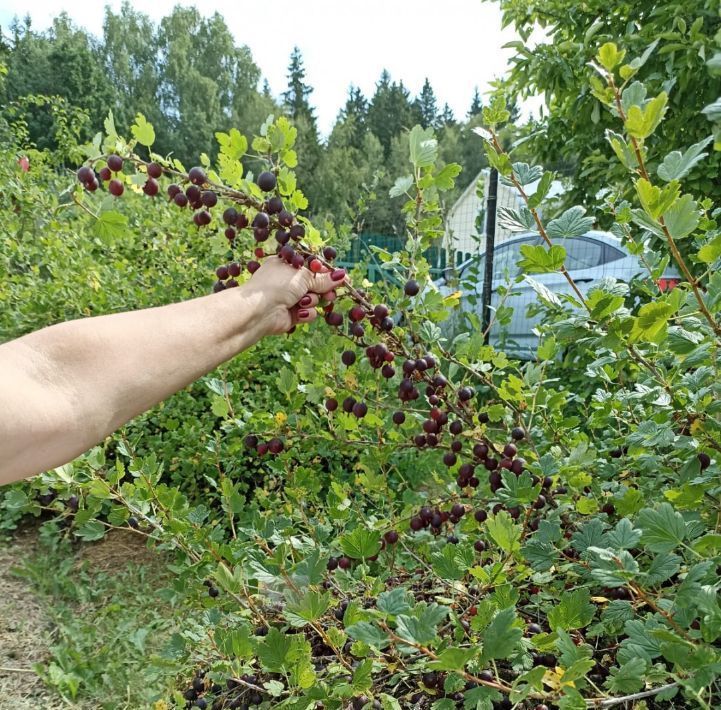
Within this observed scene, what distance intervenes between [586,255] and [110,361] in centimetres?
681

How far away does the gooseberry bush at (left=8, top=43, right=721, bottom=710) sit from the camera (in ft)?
2.57

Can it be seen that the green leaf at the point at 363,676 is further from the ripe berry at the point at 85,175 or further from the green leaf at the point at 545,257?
the ripe berry at the point at 85,175

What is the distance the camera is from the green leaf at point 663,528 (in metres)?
0.76

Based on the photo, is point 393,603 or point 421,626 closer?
point 421,626

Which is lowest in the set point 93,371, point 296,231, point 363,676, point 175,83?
point 363,676

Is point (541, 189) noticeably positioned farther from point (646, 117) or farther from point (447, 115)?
point (447, 115)

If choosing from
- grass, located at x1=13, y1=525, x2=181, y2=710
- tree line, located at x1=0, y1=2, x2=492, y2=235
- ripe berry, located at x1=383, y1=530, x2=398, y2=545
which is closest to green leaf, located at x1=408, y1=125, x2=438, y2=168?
ripe berry, located at x1=383, y1=530, x2=398, y2=545

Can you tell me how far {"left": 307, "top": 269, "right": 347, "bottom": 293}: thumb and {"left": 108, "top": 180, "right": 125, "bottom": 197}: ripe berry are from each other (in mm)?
398

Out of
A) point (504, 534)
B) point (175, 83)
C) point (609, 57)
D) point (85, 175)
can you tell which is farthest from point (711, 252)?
point (175, 83)

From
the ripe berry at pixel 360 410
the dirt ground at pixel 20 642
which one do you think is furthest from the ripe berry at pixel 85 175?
the dirt ground at pixel 20 642

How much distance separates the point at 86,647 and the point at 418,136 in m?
2.40

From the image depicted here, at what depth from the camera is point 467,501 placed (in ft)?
5.49

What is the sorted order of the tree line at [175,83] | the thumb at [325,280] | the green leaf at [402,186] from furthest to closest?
the tree line at [175,83] → the green leaf at [402,186] → the thumb at [325,280]

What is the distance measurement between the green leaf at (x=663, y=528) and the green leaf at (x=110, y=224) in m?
0.99
